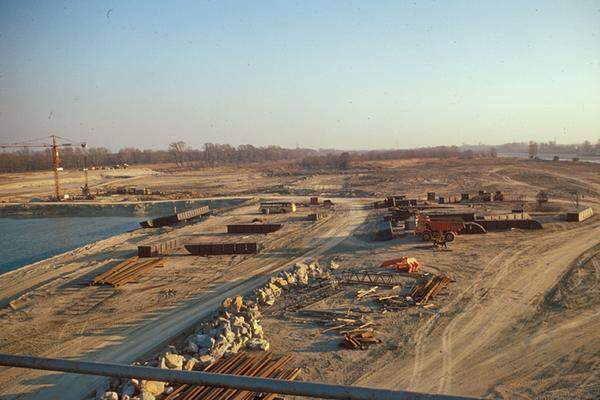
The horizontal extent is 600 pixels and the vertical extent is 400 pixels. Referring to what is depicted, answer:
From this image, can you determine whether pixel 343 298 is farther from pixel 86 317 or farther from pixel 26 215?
pixel 26 215

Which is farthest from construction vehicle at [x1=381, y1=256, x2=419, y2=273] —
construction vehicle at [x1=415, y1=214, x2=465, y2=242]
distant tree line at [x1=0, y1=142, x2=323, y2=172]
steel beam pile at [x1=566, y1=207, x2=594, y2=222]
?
distant tree line at [x1=0, y1=142, x2=323, y2=172]

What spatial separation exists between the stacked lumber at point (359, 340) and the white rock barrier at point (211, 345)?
2.09 meters

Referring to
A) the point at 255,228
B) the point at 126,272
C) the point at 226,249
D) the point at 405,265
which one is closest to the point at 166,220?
the point at 255,228

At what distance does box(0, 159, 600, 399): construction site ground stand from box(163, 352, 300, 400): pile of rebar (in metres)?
0.64

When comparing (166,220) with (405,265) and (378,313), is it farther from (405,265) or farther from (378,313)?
(378,313)

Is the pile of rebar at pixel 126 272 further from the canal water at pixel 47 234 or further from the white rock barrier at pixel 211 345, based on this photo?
the canal water at pixel 47 234

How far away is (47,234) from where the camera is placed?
39.8 m

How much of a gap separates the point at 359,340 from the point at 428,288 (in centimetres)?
492

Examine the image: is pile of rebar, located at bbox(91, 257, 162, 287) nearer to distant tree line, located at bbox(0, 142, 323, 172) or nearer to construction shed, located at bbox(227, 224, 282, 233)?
construction shed, located at bbox(227, 224, 282, 233)

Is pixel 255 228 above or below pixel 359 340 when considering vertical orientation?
above

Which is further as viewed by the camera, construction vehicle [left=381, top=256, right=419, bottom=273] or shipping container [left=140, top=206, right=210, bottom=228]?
shipping container [left=140, top=206, right=210, bottom=228]

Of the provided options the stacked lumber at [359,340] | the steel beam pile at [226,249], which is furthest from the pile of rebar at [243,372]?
the steel beam pile at [226,249]

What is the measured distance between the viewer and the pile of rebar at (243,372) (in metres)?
8.50

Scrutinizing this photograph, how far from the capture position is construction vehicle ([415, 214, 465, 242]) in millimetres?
23641
